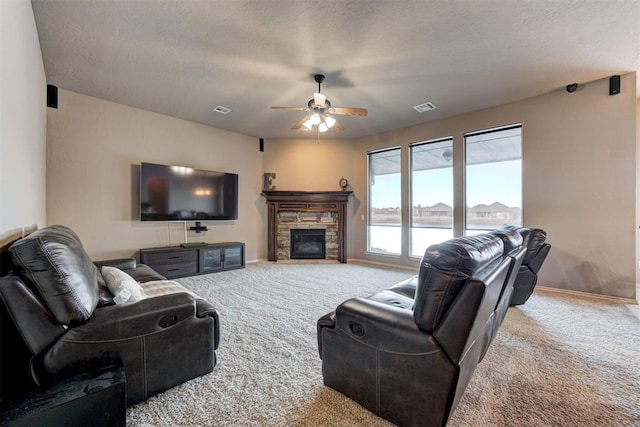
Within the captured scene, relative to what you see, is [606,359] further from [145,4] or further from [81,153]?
[81,153]

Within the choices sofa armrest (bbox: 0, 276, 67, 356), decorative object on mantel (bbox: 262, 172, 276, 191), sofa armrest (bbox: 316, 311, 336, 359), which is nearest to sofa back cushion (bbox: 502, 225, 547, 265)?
sofa armrest (bbox: 316, 311, 336, 359)

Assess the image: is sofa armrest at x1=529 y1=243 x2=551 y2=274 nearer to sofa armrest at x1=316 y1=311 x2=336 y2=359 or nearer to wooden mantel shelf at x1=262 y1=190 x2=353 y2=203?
sofa armrest at x1=316 y1=311 x2=336 y2=359

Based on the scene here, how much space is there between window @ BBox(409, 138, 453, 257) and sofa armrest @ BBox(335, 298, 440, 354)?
3.97 m

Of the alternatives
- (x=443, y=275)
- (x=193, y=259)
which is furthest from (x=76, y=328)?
(x=193, y=259)

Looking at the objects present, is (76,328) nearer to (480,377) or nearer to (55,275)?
(55,275)

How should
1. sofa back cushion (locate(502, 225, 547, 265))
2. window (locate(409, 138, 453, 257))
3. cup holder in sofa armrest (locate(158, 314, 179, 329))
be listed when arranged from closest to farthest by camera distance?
cup holder in sofa armrest (locate(158, 314, 179, 329)), sofa back cushion (locate(502, 225, 547, 265)), window (locate(409, 138, 453, 257))

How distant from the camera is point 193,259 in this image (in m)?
4.61

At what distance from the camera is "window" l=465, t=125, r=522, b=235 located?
168 inches

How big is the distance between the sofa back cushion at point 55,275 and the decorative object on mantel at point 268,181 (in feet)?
15.4

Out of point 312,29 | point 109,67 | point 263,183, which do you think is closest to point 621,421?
point 312,29

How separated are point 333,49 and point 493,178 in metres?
3.41

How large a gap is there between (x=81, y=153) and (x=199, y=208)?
182 centimetres

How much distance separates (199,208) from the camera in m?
4.98

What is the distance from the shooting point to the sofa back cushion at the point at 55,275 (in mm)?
1238
